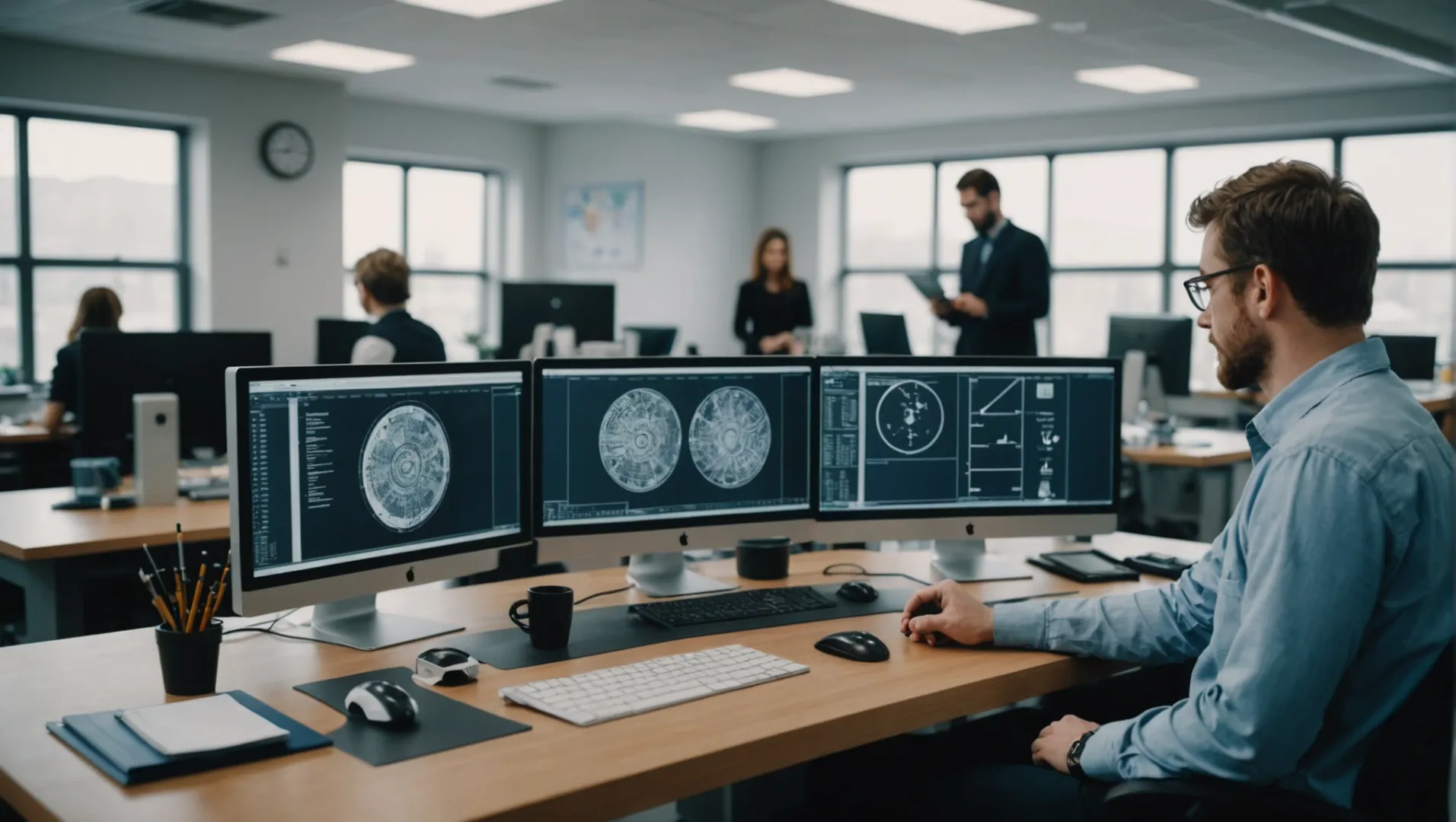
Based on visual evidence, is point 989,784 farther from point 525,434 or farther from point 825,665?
point 525,434

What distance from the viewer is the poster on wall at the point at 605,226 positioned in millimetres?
9500

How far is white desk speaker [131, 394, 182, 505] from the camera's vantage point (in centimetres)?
308

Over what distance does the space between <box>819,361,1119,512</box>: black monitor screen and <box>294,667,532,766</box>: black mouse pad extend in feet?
3.05

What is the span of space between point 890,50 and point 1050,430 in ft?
15.2

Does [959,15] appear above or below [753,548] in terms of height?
above

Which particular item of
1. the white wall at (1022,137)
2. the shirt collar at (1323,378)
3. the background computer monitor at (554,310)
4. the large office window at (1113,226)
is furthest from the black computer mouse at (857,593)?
the white wall at (1022,137)

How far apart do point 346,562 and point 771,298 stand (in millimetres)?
5051

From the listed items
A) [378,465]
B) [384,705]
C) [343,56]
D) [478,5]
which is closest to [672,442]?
[378,465]

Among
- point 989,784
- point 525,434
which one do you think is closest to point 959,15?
point 525,434

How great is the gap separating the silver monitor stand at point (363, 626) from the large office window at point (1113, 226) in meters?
6.22

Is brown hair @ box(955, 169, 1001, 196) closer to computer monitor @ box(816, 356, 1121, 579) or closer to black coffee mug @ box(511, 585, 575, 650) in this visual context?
computer monitor @ box(816, 356, 1121, 579)

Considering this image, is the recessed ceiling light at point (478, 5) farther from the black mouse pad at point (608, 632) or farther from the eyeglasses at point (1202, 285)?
the eyeglasses at point (1202, 285)

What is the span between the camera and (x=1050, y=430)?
2.36 metres

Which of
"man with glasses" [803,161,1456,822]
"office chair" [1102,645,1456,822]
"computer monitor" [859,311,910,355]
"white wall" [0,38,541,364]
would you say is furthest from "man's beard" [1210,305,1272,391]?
"white wall" [0,38,541,364]
